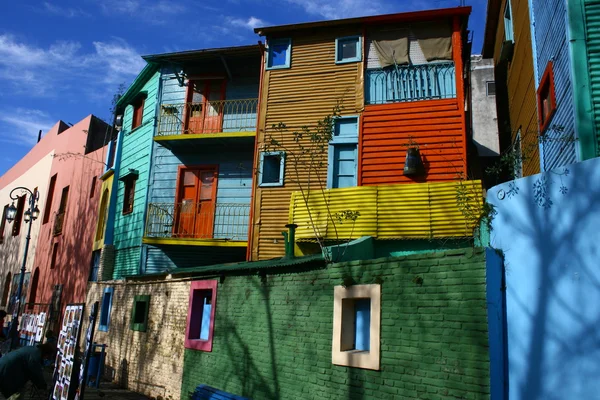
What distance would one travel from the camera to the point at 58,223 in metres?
21.7

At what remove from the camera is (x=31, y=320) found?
826 inches

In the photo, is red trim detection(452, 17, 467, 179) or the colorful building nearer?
the colorful building

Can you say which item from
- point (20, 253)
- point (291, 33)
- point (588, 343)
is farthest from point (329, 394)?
point (20, 253)

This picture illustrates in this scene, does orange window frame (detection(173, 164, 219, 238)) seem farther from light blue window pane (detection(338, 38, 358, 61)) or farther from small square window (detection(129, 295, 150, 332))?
light blue window pane (detection(338, 38, 358, 61))

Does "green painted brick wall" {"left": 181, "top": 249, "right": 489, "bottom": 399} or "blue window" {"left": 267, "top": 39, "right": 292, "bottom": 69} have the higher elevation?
"blue window" {"left": 267, "top": 39, "right": 292, "bottom": 69}

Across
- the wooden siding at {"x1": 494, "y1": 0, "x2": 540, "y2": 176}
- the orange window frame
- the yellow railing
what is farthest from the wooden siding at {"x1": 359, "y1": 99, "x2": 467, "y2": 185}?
the orange window frame

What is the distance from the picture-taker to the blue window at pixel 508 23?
1259 cm

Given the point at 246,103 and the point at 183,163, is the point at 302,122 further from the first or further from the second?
the point at 183,163

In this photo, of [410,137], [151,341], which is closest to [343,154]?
[410,137]

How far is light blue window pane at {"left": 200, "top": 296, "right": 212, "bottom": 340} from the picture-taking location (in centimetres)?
1069

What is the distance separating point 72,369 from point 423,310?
486 cm

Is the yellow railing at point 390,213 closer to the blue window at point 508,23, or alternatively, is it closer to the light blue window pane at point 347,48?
the light blue window pane at point 347,48

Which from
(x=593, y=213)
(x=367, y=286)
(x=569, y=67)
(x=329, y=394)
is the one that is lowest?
(x=329, y=394)

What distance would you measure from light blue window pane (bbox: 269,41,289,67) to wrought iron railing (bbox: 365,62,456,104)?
8.55 ft
